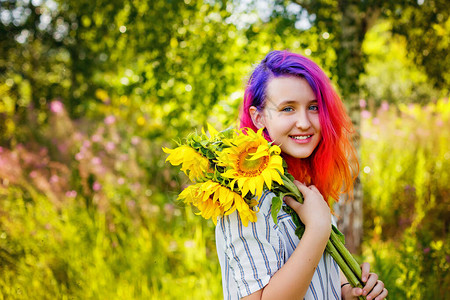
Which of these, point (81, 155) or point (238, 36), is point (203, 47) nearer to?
point (238, 36)

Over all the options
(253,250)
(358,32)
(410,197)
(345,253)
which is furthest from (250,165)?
(410,197)

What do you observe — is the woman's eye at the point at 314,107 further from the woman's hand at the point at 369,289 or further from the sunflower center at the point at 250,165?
the woman's hand at the point at 369,289

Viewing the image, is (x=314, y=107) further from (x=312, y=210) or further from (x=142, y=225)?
(x=142, y=225)

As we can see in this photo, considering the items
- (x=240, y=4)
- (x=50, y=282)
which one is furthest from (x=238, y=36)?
(x=50, y=282)

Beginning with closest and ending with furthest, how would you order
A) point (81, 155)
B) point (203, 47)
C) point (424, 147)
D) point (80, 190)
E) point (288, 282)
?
point (288, 282) → point (203, 47) → point (81, 155) → point (80, 190) → point (424, 147)

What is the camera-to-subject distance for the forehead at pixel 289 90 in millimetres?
1350

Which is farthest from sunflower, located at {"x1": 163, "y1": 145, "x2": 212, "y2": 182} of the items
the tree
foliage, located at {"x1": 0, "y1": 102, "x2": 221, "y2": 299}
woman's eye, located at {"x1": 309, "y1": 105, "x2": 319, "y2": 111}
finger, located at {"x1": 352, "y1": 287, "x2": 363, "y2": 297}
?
the tree

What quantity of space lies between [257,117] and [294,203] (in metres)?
0.36

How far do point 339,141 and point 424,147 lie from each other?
14.1 ft

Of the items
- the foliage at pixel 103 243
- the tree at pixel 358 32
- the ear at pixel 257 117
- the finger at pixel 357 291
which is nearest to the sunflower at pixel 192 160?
the ear at pixel 257 117

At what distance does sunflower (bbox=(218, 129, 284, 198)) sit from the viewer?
43.8 inches

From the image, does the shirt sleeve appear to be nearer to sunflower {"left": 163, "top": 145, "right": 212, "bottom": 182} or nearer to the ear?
sunflower {"left": 163, "top": 145, "right": 212, "bottom": 182}

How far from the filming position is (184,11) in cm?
302

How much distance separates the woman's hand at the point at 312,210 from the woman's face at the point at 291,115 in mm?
168
